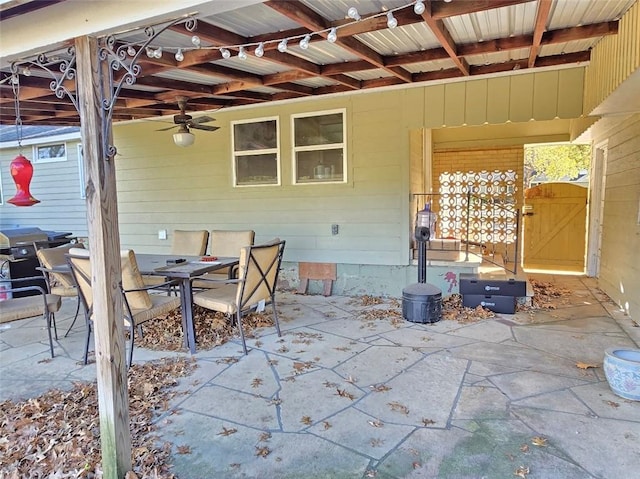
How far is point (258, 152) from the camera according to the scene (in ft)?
19.8

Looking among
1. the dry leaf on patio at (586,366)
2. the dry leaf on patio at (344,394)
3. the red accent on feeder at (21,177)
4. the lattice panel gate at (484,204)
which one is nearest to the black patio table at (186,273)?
the red accent on feeder at (21,177)

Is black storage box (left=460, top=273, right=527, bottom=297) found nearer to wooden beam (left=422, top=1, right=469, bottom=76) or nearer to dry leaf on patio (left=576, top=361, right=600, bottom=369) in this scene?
dry leaf on patio (left=576, top=361, right=600, bottom=369)

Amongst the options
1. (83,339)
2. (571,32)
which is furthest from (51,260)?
(571,32)

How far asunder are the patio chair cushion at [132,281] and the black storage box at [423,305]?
2.58 m

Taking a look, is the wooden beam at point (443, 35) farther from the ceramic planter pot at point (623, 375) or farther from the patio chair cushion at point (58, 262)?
the patio chair cushion at point (58, 262)

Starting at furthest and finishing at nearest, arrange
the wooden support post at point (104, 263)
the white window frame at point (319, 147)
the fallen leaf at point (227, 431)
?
the white window frame at point (319, 147) < the fallen leaf at point (227, 431) < the wooden support post at point (104, 263)

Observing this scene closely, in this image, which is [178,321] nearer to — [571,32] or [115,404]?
[115,404]

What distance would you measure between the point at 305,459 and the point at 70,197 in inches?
318

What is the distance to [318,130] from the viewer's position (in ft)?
18.6

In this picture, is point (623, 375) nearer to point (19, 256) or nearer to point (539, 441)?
point (539, 441)

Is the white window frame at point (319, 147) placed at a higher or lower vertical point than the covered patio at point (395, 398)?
higher

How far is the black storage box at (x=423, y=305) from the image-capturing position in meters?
4.30

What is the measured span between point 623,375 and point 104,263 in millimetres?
3114

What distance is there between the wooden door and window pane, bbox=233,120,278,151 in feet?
16.6
